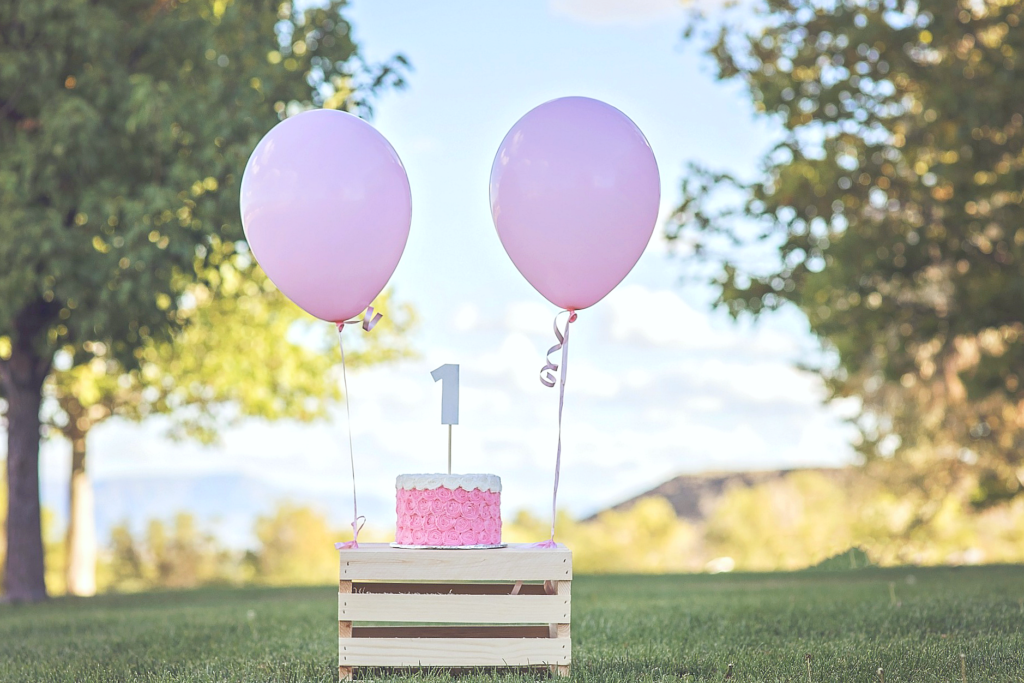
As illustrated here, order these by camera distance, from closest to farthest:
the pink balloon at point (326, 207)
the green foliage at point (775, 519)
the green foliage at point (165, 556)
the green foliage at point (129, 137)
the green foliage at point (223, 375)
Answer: the pink balloon at point (326, 207), the green foliage at point (129, 137), the green foliage at point (223, 375), the green foliage at point (165, 556), the green foliage at point (775, 519)

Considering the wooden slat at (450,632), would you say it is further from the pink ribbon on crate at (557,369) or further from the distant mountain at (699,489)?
the distant mountain at (699,489)

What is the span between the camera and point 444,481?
4.05 meters

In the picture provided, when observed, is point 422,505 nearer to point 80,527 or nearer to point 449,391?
point 449,391

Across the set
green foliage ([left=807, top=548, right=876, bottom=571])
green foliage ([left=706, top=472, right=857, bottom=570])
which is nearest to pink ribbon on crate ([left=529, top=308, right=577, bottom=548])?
green foliage ([left=807, top=548, right=876, bottom=571])

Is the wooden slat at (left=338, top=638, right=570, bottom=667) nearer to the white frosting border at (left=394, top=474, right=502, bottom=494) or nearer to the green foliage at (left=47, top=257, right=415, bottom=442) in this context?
the white frosting border at (left=394, top=474, right=502, bottom=494)

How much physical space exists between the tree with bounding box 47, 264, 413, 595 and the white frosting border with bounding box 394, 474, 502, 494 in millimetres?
8810

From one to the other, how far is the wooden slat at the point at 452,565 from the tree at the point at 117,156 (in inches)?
179

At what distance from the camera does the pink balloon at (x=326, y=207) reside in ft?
13.4

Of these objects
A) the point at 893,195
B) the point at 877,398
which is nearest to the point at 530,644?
Result: the point at 893,195

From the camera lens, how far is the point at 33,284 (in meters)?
8.27

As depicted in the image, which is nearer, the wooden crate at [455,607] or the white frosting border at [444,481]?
the wooden crate at [455,607]

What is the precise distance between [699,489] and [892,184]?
56.3 ft

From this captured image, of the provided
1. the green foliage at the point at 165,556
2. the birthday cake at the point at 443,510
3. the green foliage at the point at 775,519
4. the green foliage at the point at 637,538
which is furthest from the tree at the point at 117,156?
the green foliage at the point at 775,519

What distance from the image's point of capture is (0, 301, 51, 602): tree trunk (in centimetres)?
909
